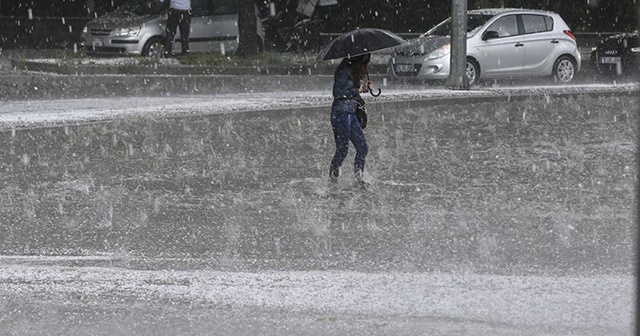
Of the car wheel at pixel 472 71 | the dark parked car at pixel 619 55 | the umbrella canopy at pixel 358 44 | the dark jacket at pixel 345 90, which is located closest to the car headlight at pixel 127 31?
the car wheel at pixel 472 71

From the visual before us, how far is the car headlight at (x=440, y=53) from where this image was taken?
2170cm

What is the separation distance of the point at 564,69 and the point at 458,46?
3596 millimetres

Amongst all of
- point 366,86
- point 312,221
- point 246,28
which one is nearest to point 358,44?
point 366,86

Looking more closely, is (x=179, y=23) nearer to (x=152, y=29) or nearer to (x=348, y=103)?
(x=152, y=29)

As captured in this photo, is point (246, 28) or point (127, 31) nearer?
point (127, 31)

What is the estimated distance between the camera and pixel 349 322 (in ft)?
22.3

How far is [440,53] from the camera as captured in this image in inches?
856

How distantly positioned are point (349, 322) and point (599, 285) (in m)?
1.75

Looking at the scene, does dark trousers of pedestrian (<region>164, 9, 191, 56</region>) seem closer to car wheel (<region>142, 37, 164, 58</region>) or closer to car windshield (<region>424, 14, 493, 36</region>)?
car wheel (<region>142, 37, 164, 58</region>)

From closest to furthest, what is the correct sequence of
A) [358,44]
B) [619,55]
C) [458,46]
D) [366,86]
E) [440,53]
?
[358,44] → [366,86] → [458,46] → [440,53] → [619,55]

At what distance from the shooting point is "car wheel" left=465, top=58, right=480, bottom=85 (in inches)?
861

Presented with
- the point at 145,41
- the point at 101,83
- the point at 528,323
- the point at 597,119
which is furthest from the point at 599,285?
the point at 145,41

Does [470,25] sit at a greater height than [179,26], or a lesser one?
greater

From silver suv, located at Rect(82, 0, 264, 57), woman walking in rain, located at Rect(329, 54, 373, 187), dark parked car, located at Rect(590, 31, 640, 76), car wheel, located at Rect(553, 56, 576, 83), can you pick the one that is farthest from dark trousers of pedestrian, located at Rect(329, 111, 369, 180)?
silver suv, located at Rect(82, 0, 264, 57)
